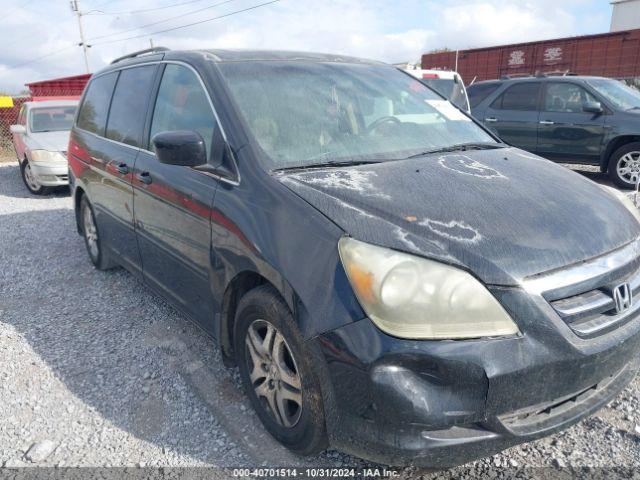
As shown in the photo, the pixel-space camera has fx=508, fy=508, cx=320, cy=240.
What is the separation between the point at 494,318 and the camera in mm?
1757

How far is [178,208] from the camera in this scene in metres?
2.85

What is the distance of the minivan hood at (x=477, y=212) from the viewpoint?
6.05 ft

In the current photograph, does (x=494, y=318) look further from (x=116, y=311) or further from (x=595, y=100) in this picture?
(x=595, y=100)

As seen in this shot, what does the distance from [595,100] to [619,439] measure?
6.94 m

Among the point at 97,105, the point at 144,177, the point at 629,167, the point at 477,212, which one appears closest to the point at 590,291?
the point at 477,212

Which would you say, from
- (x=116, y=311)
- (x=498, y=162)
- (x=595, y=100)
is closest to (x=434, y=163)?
(x=498, y=162)

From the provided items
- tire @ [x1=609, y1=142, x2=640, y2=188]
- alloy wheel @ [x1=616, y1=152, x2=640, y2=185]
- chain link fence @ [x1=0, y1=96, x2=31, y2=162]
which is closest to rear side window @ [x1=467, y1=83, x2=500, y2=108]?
tire @ [x1=609, y1=142, x2=640, y2=188]

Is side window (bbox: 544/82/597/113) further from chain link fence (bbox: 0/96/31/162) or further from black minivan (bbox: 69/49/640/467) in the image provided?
chain link fence (bbox: 0/96/31/162)

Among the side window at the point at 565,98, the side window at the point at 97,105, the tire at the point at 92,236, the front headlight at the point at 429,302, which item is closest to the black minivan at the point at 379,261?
the front headlight at the point at 429,302

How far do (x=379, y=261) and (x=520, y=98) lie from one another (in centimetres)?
807

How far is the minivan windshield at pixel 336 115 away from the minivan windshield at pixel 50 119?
8.01 metres

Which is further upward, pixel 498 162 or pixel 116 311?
pixel 498 162

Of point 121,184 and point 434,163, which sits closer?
point 434,163

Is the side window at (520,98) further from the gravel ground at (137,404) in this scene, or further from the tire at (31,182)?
the tire at (31,182)
